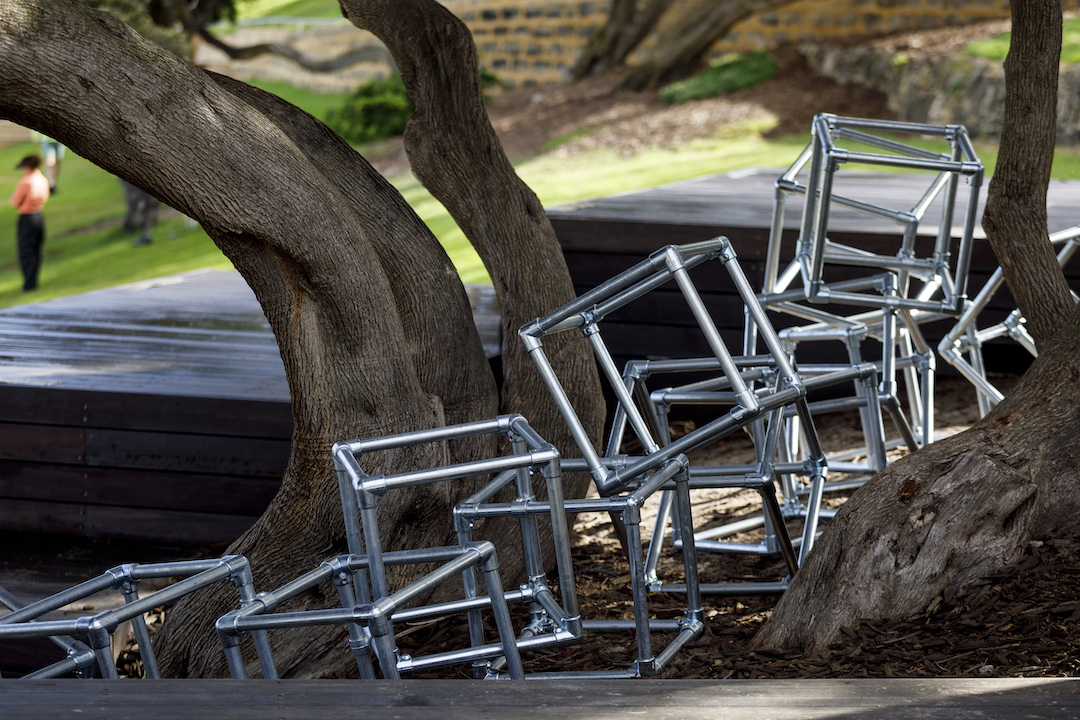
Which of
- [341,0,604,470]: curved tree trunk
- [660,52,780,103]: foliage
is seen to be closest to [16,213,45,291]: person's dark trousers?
[660,52,780,103]: foliage

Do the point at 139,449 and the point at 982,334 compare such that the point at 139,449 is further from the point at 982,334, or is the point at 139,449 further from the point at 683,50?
the point at 683,50

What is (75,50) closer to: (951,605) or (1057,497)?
(951,605)

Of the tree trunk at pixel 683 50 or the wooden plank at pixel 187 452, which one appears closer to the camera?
the wooden plank at pixel 187 452

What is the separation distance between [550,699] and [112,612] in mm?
955

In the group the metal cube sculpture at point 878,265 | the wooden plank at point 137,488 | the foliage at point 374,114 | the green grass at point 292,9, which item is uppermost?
the green grass at point 292,9

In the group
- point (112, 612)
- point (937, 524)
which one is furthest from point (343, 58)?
point (112, 612)

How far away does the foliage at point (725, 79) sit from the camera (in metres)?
15.5

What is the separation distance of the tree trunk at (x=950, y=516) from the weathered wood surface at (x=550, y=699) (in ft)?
2.70

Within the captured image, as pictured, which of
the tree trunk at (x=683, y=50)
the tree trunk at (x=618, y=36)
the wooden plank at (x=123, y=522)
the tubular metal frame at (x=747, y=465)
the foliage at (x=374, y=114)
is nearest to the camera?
the tubular metal frame at (x=747, y=465)

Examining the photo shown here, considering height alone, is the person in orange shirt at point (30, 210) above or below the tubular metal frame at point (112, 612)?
above

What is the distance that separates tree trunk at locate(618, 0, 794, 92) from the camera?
53.8 feet

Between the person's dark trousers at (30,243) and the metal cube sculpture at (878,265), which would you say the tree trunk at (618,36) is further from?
the metal cube sculpture at (878,265)

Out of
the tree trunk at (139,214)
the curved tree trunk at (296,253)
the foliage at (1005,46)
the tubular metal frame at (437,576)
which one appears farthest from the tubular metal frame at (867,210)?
the tree trunk at (139,214)

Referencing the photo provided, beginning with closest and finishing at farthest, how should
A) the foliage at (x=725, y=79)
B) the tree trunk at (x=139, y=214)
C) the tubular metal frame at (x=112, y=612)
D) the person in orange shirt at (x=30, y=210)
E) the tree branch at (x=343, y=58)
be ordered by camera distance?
the tubular metal frame at (x=112, y=612) < the person in orange shirt at (x=30, y=210) < the tree trunk at (x=139, y=214) < the foliage at (x=725, y=79) < the tree branch at (x=343, y=58)
